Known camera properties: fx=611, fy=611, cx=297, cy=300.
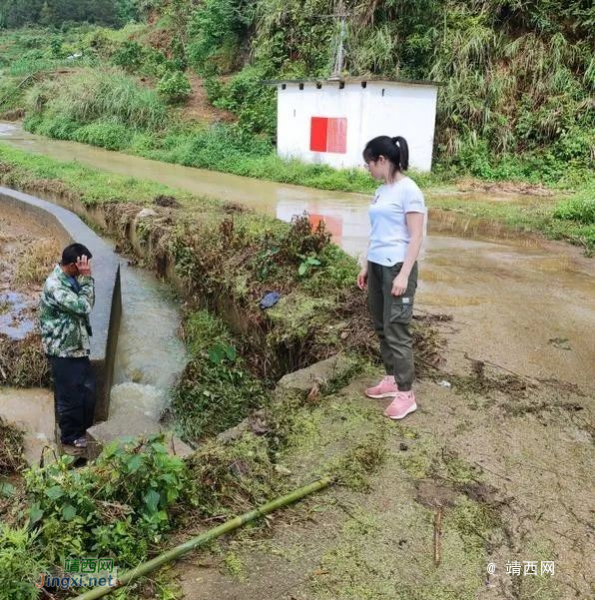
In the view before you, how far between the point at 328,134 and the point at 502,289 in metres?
10.4

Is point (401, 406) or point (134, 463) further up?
point (134, 463)

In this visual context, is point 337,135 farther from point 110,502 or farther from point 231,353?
point 110,502

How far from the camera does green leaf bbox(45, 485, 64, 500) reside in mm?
2512

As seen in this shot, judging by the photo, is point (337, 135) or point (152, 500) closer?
point (152, 500)

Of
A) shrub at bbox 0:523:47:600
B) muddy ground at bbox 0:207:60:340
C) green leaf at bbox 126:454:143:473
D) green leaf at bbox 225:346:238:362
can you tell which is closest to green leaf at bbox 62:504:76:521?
shrub at bbox 0:523:47:600

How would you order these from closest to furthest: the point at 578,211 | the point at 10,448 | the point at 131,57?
the point at 10,448 < the point at 578,211 < the point at 131,57

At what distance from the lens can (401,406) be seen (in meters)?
3.72

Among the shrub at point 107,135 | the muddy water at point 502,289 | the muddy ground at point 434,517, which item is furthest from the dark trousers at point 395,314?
Result: the shrub at point 107,135

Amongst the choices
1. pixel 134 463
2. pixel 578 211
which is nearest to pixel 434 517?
pixel 134 463

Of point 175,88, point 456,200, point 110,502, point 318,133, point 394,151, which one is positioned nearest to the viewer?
point 110,502

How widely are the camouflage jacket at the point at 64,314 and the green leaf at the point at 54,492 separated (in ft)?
6.74

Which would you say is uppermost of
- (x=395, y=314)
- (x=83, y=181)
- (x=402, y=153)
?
(x=402, y=153)

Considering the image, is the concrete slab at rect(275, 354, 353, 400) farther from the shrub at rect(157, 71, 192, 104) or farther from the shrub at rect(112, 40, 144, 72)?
the shrub at rect(112, 40, 144, 72)

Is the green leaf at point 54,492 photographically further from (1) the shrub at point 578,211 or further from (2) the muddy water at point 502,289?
(1) the shrub at point 578,211
